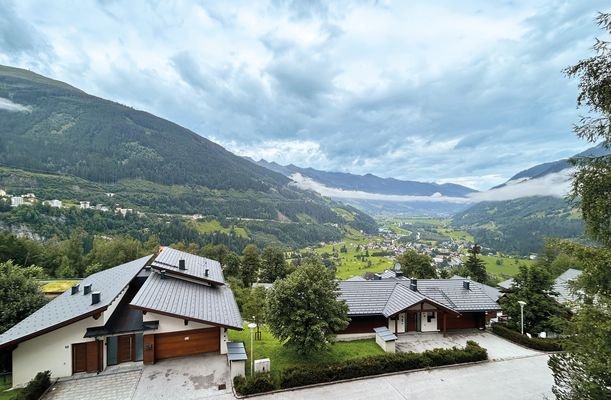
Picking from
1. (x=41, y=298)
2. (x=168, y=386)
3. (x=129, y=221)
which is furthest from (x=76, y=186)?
(x=168, y=386)

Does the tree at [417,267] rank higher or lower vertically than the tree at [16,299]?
lower

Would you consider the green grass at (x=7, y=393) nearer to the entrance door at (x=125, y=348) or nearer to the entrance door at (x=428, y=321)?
the entrance door at (x=125, y=348)

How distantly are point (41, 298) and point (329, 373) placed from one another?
2235 centimetres

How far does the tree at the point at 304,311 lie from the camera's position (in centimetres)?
1778

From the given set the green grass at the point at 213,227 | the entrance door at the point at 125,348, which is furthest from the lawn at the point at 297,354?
the green grass at the point at 213,227

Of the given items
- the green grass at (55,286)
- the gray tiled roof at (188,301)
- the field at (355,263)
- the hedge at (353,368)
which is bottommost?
the field at (355,263)

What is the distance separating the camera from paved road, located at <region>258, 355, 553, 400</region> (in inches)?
613

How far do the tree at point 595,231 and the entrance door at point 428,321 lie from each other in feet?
58.4

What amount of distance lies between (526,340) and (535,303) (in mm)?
4982

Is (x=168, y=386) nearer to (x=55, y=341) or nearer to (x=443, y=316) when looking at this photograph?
(x=55, y=341)

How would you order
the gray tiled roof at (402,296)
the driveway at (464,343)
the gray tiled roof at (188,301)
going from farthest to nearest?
the gray tiled roof at (402,296)
the driveway at (464,343)
the gray tiled roof at (188,301)

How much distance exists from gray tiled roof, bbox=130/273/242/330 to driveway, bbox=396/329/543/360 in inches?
533

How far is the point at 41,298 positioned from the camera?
22.0 meters

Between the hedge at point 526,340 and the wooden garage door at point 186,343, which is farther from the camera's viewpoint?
the hedge at point 526,340
